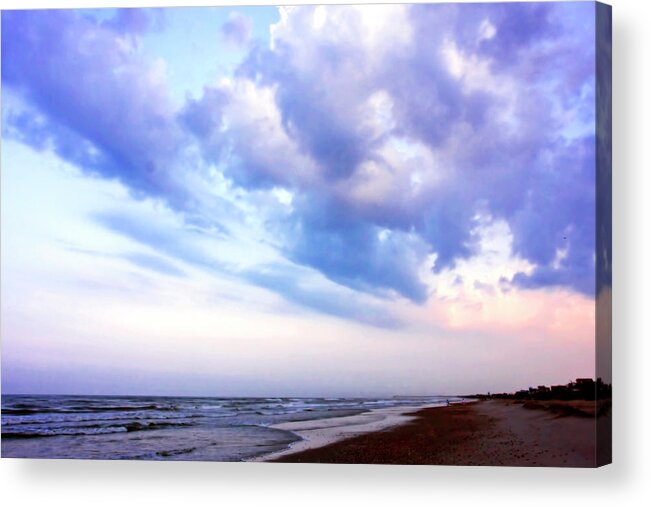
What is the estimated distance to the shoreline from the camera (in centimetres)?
1129

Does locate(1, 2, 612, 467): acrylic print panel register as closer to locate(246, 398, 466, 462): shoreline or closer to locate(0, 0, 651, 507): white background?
locate(246, 398, 466, 462): shoreline

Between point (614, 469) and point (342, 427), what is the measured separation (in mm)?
2524

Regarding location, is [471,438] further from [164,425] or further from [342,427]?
[164,425]

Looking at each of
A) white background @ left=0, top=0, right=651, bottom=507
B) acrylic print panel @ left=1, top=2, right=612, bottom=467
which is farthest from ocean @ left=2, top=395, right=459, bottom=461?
white background @ left=0, top=0, right=651, bottom=507

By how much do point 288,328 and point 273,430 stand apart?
101 cm

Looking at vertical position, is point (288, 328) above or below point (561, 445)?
above

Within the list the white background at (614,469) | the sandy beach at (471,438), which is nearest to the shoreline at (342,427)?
the sandy beach at (471,438)

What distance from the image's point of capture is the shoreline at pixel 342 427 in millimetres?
11289

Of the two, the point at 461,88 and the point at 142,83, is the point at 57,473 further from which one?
the point at 461,88

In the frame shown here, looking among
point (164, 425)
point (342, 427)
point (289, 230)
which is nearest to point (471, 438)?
point (342, 427)

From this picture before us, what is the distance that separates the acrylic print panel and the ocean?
25 millimetres

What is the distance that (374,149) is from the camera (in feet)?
37.8

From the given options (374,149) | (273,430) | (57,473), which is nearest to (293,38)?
(374,149)

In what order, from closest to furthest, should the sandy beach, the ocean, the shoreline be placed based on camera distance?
the sandy beach, the shoreline, the ocean
